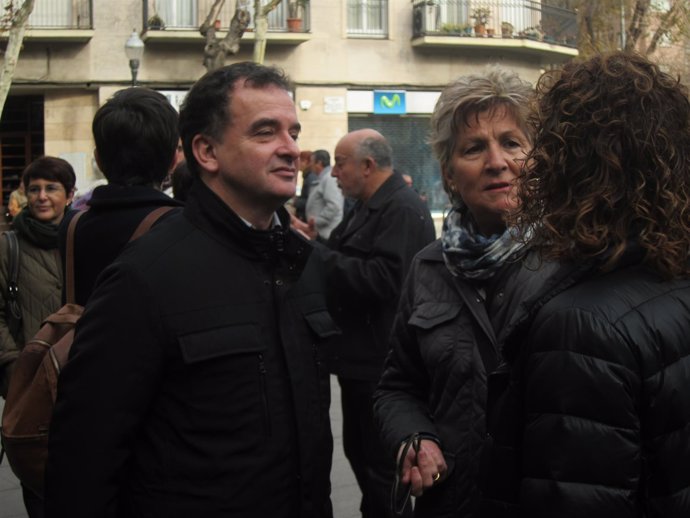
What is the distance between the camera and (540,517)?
2.10 m

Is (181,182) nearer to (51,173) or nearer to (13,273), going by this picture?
(51,173)

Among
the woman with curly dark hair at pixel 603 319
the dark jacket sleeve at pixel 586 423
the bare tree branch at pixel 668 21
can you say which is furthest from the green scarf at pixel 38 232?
the bare tree branch at pixel 668 21

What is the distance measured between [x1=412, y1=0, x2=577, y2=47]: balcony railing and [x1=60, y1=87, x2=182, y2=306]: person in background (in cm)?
2399

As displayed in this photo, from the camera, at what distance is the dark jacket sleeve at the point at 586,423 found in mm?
2018

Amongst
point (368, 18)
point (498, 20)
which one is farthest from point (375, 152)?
point (498, 20)

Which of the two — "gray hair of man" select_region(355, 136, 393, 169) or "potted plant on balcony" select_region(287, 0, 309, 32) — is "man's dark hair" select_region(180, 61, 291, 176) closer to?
"gray hair of man" select_region(355, 136, 393, 169)

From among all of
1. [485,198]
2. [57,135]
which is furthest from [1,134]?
[485,198]

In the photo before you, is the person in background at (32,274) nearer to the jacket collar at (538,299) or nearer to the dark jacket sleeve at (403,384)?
the dark jacket sleeve at (403,384)

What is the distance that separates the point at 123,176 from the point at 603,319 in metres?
2.10

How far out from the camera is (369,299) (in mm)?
5434

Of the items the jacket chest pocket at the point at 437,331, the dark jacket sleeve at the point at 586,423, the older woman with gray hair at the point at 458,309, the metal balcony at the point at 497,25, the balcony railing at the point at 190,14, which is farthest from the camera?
the metal balcony at the point at 497,25

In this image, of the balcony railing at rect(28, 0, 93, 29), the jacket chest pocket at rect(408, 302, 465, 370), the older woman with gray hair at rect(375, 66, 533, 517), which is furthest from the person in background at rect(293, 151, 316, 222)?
the balcony railing at rect(28, 0, 93, 29)

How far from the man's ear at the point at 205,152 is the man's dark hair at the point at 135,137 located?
65 cm

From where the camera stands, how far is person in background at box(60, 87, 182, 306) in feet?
11.8
